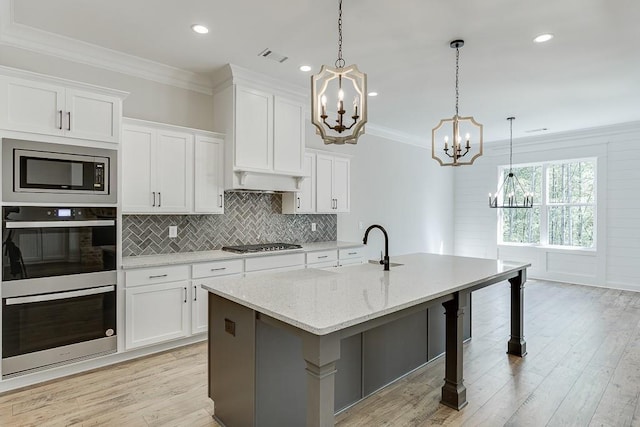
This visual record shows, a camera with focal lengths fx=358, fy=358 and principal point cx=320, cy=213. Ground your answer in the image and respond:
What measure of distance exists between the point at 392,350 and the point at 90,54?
12.5 feet

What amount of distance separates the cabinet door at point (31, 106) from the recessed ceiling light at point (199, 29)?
1152 millimetres

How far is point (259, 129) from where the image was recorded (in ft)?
13.6

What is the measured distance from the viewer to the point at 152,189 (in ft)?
11.6

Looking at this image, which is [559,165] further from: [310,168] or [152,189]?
[152,189]

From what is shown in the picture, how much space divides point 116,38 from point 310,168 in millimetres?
2597

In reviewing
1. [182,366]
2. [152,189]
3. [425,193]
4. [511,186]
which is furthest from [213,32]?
[511,186]

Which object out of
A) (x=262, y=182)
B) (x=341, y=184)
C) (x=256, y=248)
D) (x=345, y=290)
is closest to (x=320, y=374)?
(x=345, y=290)

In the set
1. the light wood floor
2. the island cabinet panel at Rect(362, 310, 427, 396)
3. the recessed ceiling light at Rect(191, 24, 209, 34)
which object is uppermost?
the recessed ceiling light at Rect(191, 24, 209, 34)

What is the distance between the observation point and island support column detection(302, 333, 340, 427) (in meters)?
1.56

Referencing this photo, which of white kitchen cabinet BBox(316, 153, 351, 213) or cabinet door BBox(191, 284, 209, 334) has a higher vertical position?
white kitchen cabinet BBox(316, 153, 351, 213)

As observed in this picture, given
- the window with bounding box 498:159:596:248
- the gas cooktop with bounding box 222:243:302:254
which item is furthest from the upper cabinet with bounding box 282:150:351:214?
the window with bounding box 498:159:596:248

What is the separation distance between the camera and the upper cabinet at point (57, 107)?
103 inches

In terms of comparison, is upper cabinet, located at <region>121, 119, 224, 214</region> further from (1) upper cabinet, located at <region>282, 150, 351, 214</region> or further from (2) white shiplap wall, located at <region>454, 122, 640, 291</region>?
(2) white shiplap wall, located at <region>454, 122, 640, 291</region>

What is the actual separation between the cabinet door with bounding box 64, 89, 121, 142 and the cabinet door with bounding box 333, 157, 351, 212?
116 inches
